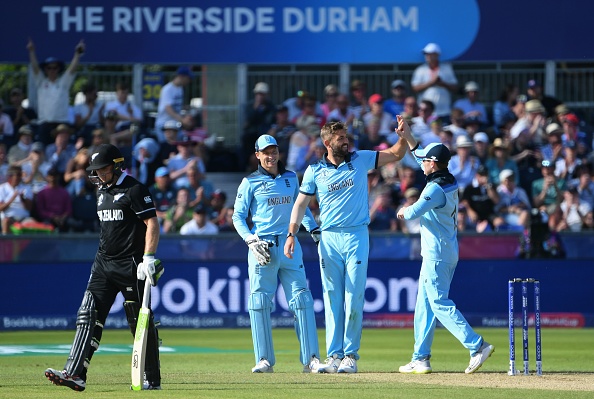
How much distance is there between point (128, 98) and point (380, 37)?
5090 millimetres

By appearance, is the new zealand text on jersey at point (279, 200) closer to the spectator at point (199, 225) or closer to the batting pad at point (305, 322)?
the batting pad at point (305, 322)

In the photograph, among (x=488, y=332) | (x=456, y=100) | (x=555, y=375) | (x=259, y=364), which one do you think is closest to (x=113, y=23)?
(x=456, y=100)

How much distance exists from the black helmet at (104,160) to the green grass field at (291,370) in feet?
6.25

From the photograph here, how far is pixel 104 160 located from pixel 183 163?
10924 mm

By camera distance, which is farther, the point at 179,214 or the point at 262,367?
the point at 179,214

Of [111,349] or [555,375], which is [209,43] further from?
[555,375]

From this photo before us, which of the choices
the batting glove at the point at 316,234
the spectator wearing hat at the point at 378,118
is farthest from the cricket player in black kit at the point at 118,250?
the spectator wearing hat at the point at 378,118

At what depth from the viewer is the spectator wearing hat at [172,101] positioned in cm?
2250

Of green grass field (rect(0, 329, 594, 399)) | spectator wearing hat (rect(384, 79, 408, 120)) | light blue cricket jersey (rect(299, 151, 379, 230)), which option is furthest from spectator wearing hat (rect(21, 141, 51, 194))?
light blue cricket jersey (rect(299, 151, 379, 230))

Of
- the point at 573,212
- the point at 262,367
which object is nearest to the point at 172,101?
the point at 573,212

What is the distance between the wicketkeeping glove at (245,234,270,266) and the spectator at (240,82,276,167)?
35.3 feet

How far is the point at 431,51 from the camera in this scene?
21922mm

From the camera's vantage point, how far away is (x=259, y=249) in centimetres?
1160

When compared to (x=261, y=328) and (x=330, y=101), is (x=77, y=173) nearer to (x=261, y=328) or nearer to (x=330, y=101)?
(x=330, y=101)
